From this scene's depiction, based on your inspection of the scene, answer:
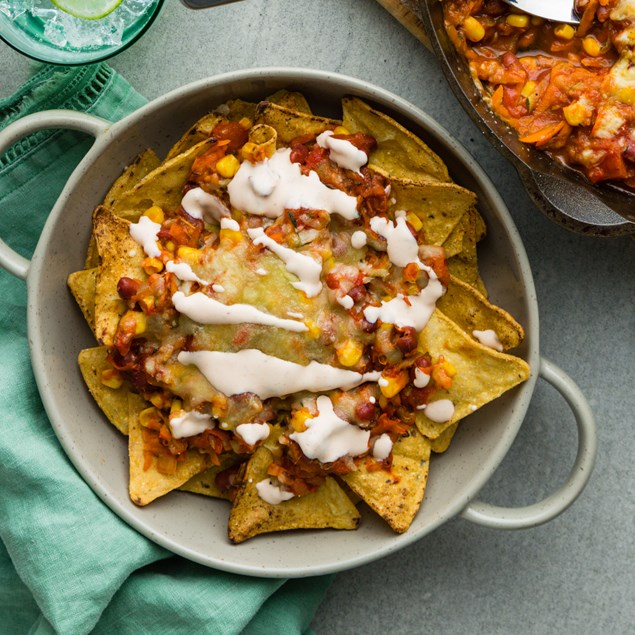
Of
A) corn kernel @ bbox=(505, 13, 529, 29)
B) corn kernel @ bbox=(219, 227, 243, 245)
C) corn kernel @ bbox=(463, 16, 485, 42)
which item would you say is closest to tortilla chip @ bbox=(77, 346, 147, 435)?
corn kernel @ bbox=(219, 227, 243, 245)

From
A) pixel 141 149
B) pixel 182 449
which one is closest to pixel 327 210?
pixel 141 149

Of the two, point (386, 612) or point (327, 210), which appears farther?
point (386, 612)

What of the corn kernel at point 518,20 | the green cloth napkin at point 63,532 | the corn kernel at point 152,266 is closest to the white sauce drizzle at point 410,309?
the corn kernel at point 152,266

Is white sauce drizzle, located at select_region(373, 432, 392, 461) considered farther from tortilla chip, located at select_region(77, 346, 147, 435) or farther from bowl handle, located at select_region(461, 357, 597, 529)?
tortilla chip, located at select_region(77, 346, 147, 435)

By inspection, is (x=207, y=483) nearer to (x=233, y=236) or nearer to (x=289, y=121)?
(x=233, y=236)

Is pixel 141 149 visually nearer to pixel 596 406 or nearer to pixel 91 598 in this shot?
pixel 91 598
